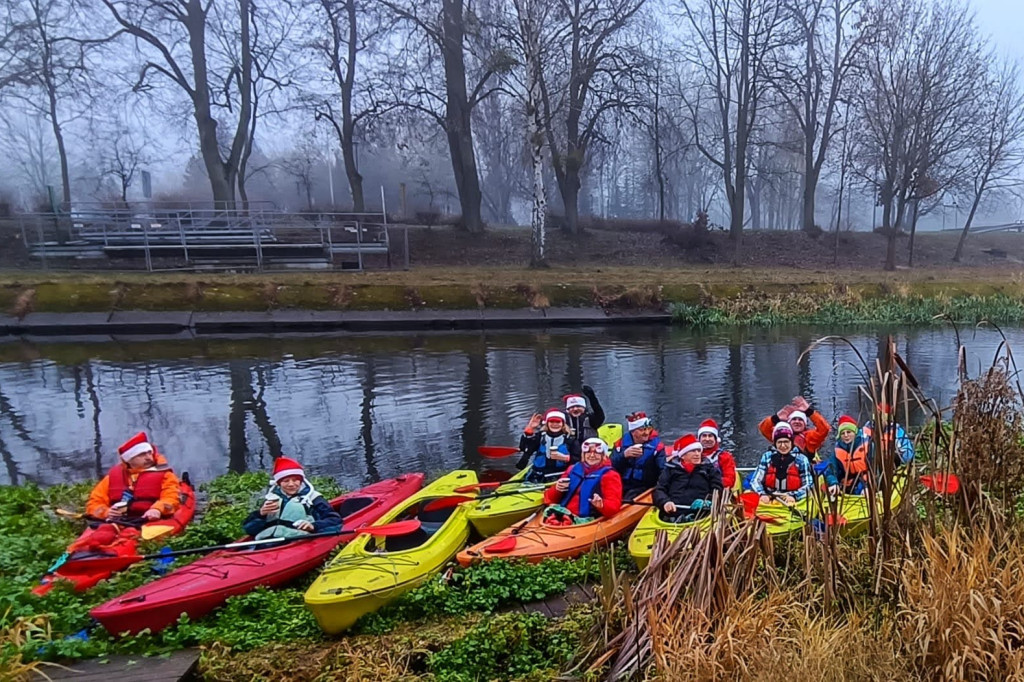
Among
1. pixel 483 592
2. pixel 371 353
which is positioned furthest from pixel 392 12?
pixel 483 592

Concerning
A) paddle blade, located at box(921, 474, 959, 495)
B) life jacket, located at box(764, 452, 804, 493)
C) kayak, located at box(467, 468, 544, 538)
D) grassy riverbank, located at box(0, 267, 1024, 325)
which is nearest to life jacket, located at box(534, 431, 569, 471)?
kayak, located at box(467, 468, 544, 538)

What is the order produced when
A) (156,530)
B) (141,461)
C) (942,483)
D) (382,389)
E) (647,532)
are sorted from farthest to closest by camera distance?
(382,389) → (141,461) → (156,530) → (647,532) → (942,483)

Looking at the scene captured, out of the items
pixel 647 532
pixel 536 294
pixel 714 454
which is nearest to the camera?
pixel 647 532

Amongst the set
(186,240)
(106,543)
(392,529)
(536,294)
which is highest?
(186,240)

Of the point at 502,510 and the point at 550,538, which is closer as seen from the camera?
the point at 550,538

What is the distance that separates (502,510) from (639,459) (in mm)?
1624

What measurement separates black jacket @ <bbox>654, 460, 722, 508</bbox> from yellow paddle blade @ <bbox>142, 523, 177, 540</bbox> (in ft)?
14.6

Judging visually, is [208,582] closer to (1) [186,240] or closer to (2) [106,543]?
(2) [106,543]

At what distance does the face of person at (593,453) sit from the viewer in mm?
6496

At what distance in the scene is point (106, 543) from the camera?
5.95m

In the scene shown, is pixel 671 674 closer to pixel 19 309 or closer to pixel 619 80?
pixel 19 309

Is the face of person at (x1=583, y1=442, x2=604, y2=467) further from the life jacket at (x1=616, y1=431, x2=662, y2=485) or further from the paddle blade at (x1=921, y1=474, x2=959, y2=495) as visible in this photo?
the paddle blade at (x1=921, y1=474, x2=959, y2=495)

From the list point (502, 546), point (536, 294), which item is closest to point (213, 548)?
point (502, 546)

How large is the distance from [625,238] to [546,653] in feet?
88.8
